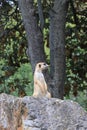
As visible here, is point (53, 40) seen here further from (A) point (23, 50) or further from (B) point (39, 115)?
(B) point (39, 115)

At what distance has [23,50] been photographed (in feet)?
Answer: 38.0

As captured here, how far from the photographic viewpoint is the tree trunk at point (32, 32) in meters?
8.84

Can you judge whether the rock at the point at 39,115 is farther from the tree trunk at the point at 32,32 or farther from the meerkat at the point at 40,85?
the tree trunk at the point at 32,32

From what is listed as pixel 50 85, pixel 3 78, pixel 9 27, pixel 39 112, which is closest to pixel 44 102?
pixel 39 112

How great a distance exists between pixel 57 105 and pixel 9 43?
641 centimetres

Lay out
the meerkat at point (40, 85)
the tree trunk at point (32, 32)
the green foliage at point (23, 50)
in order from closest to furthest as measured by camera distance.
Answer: the meerkat at point (40, 85) < the tree trunk at point (32, 32) < the green foliage at point (23, 50)

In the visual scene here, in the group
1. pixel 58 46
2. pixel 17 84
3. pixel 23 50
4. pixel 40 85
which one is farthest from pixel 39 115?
pixel 23 50

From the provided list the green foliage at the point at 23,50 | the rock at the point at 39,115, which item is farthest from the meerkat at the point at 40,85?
the green foliage at the point at 23,50

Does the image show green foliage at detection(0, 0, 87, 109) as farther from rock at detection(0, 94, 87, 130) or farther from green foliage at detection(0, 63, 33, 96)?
rock at detection(0, 94, 87, 130)

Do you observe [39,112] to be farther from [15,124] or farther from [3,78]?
[3,78]

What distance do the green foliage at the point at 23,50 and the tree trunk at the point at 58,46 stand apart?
5.72 feet

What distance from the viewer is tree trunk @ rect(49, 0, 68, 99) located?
8852 mm

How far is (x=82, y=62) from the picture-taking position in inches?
437

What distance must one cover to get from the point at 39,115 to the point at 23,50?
20.8 ft
